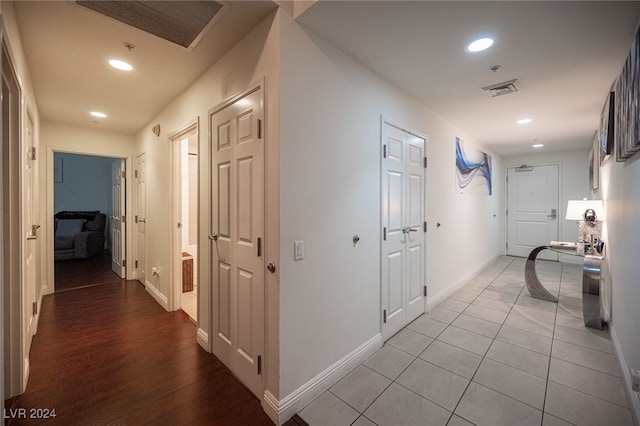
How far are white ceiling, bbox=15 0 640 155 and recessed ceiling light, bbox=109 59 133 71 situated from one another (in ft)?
0.21

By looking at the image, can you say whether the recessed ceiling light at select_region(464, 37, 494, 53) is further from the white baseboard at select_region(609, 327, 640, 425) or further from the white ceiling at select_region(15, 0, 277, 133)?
the white baseboard at select_region(609, 327, 640, 425)

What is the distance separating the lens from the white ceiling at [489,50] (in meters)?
1.56

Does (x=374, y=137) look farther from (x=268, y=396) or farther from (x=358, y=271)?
(x=268, y=396)

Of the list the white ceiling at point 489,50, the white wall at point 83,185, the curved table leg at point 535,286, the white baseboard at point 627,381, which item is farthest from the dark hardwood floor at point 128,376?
the white wall at point 83,185

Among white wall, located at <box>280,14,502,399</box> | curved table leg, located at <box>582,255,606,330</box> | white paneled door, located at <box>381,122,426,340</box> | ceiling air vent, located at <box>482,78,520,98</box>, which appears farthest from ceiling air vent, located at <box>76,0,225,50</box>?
curved table leg, located at <box>582,255,606,330</box>

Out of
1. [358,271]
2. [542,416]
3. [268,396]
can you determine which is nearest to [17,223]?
[268,396]

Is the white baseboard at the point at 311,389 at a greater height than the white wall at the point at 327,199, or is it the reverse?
the white wall at the point at 327,199

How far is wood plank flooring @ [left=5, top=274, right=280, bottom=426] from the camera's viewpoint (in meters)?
1.66

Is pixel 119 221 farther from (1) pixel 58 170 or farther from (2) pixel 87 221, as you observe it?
(1) pixel 58 170

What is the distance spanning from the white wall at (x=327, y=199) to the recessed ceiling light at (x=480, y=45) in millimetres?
708

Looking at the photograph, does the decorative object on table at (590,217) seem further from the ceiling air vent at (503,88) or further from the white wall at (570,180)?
the white wall at (570,180)

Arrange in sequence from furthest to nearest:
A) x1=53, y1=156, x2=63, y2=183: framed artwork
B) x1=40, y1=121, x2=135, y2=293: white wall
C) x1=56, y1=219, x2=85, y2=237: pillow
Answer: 1. x1=53, y1=156, x2=63, y2=183: framed artwork
2. x1=56, y1=219, x2=85, y2=237: pillow
3. x1=40, y1=121, x2=135, y2=293: white wall

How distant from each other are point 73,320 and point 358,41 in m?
3.85

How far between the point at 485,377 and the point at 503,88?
8.24 ft
